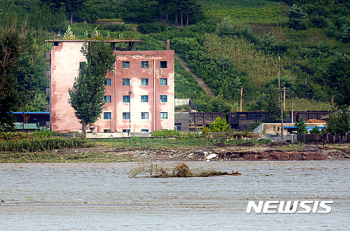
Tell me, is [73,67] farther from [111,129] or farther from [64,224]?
[64,224]

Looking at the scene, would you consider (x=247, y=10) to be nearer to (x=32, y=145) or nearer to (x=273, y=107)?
(x=273, y=107)

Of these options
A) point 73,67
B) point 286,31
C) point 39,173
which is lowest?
point 39,173

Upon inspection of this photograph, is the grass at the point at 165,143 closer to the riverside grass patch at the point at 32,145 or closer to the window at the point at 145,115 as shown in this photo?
the riverside grass patch at the point at 32,145

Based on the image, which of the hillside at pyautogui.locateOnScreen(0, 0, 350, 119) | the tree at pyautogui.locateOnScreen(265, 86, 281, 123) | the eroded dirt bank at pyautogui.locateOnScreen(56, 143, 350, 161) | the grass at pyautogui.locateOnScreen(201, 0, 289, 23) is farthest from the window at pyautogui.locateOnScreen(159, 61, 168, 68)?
the grass at pyautogui.locateOnScreen(201, 0, 289, 23)

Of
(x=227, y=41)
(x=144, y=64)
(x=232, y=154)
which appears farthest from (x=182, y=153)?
(x=227, y=41)

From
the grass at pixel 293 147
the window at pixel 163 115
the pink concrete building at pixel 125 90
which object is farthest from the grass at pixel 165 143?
the window at pixel 163 115

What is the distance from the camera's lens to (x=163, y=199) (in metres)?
22.0

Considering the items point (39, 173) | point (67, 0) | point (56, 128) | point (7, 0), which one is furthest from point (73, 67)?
point (7, 0)

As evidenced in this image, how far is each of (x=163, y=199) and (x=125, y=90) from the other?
48391 mm

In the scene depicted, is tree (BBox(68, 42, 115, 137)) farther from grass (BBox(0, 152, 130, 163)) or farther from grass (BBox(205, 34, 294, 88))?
grass (BBox(205, 34, 294, 88))

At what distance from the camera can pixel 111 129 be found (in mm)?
68750

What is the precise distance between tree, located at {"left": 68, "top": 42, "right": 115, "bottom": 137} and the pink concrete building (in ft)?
11.6

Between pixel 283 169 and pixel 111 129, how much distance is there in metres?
37.1

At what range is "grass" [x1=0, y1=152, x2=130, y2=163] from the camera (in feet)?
149
